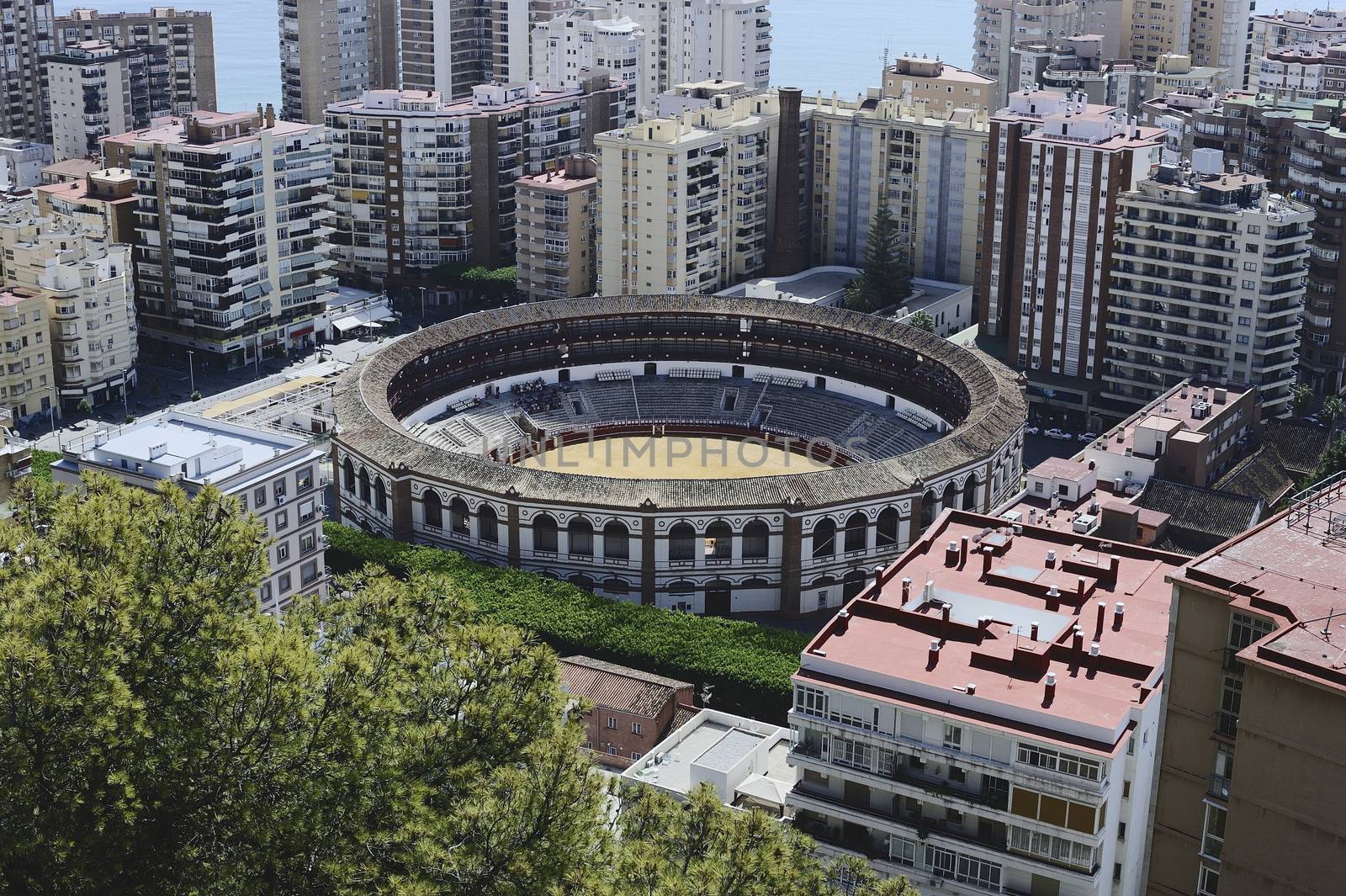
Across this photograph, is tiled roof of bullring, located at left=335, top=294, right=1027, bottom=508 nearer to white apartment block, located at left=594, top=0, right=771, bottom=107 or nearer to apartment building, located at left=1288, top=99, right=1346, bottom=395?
apartment building, located at left=1288, top=99, right=1346, bottom=395

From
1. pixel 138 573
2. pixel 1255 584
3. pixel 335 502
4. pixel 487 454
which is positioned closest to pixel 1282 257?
pixel 487 454

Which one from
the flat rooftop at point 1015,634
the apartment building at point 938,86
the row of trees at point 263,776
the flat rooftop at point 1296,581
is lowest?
the flat rooftop at point 1015,634

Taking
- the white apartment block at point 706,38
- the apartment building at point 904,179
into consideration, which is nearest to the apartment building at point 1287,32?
the white apartment block at point 706,38

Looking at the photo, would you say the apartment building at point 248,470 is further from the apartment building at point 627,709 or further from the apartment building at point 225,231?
the apartment building at point 225,231

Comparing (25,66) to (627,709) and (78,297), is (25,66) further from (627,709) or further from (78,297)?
(627,709)

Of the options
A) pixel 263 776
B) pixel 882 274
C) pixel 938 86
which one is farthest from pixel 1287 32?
pixel 263 776

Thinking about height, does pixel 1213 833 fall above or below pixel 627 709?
above

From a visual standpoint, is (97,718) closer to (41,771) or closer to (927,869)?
(41,771)
